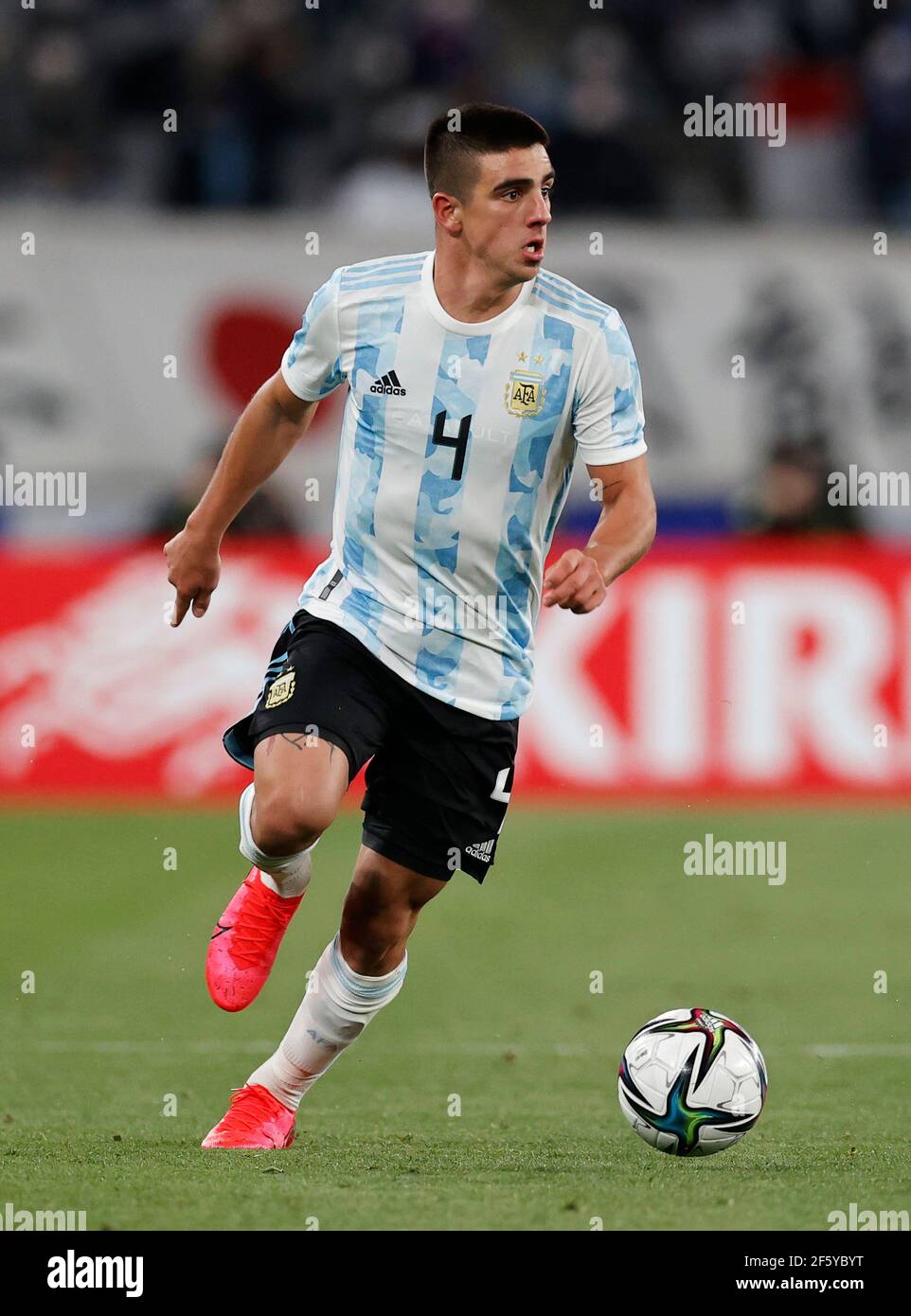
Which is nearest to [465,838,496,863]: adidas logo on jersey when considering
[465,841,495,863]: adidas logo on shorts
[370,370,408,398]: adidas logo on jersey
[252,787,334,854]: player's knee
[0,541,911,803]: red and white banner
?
[465,841,495,863]: adidas logo on shorts

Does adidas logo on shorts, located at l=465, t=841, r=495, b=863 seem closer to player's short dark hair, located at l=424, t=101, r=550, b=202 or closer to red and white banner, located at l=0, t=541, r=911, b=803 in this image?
player's short dark hair, located at l=424, t=101, r=550, b=202

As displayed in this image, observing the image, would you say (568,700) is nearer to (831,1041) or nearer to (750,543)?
(750,543)

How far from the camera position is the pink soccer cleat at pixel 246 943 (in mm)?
5613

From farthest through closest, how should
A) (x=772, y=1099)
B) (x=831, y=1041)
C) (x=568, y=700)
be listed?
(x=568, y=700) → (x=831, y=1041) → (x=772, y=1099)

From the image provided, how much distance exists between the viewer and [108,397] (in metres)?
14.8

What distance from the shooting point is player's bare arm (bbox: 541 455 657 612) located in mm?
4902

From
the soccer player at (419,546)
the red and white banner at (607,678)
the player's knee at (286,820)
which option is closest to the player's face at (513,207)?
the soccer player at (419,546)

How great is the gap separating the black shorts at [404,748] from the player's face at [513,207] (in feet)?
3.45

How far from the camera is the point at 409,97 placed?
16734 millimetres

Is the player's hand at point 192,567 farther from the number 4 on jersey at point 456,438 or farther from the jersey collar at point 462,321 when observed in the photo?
the jersey collar at point 462,321

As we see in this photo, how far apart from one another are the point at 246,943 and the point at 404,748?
67 centimetres

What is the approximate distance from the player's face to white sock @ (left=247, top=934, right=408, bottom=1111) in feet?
6.11
